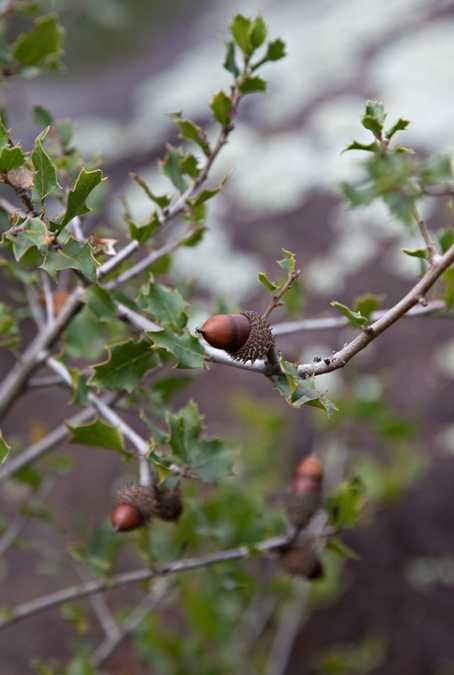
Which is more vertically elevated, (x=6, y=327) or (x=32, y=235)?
(x=32, y=235)

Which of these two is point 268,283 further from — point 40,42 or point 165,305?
point 40,42

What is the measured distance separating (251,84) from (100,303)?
0.43 m

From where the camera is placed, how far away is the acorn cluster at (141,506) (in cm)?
95

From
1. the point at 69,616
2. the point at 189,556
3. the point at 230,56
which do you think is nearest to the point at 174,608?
the point at 189,556

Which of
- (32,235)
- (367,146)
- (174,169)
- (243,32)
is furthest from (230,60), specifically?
(32,235)

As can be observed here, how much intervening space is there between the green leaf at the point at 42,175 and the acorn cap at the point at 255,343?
0.88 feet

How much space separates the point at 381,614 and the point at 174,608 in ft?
2.70

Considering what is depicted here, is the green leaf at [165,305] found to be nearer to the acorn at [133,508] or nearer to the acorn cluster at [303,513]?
the acorn at [133,508]

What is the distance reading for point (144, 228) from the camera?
3.28ft

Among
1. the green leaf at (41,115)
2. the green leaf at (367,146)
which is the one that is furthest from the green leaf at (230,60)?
the green leaf at (41,115)

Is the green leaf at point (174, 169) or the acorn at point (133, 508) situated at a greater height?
the green leaf at point (174, 169)

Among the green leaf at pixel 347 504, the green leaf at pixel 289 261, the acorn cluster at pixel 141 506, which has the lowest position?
the green leaf at pixel 347 504

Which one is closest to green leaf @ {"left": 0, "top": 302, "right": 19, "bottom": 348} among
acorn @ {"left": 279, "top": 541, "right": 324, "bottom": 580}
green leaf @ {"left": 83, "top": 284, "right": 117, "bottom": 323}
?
green leaf @ {"left": 83, "top": 284, "right": 117, "bottom": 323}

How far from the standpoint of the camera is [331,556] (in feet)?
7.11
